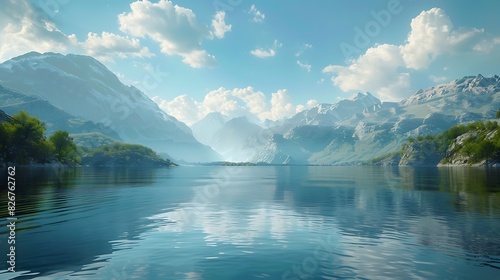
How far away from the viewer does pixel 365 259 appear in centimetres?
2398

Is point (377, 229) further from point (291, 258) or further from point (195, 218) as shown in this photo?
point (195, 218)

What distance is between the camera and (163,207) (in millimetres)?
52875

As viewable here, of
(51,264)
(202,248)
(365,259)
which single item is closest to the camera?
(51,264)

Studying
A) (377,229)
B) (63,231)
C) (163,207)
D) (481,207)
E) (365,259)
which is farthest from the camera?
(163,207)

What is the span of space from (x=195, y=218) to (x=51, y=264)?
858 inches

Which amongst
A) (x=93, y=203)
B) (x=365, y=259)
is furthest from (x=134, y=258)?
(x=93, y=203)

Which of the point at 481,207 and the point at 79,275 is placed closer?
the point at 79,275

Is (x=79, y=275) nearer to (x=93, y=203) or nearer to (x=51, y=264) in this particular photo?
(x=51, y=264)

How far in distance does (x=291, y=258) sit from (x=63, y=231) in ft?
80.9

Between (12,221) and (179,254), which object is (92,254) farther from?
(12,221)

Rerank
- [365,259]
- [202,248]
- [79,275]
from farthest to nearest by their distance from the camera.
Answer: [202,248], [365,259], [79,275]

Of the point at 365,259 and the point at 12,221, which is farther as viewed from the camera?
the point at 12,221

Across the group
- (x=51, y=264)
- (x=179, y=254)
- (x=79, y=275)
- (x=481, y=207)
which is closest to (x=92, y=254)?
(x=51, y=264)

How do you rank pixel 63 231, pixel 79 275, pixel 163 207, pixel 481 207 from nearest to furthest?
pixel 79 275 → pixel 63 231 → pixel 481 207 → pixel 163 207
